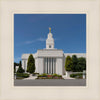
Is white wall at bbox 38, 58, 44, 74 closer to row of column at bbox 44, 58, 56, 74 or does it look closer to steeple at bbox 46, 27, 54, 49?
row of column at bbox 44, 58, 56, 74

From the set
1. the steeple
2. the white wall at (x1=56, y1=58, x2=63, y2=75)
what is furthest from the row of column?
the steeple

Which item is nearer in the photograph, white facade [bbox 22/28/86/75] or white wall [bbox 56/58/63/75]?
white wall [bbox 56/58/63/75]

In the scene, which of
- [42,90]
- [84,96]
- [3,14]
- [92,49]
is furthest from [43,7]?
[84,96]

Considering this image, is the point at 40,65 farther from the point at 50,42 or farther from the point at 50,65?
the point at 50,42

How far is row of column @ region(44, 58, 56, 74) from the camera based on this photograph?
20.7 meters

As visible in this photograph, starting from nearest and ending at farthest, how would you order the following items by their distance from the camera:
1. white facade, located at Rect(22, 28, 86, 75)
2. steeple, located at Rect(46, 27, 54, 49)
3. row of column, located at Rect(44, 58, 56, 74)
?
white facade, located at Rect(22, 28, 86, 75), row of column, located at Rect(44, 58, 56, 74), steeple, located at Rect(46, 27, 54, 49)

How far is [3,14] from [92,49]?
5.16m

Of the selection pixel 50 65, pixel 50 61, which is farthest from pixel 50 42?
pixel 50 65

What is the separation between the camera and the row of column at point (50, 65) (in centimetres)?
2073

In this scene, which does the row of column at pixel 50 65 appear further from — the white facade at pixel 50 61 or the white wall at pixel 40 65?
the white wall at pixel 40 65

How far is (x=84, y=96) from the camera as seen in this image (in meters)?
5.67

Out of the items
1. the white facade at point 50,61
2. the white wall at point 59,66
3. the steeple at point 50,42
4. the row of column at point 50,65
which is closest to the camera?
the white wall at point 59,66

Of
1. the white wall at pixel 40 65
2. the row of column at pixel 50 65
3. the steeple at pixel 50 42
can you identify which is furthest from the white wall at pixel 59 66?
the steeple at pixel 50 42

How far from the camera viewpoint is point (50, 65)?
68.3ft
